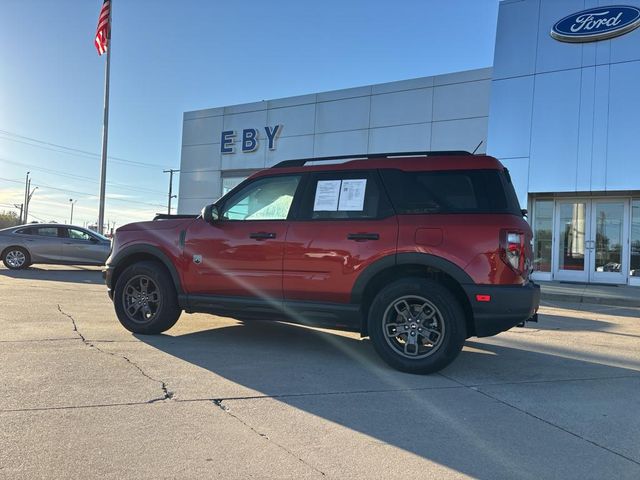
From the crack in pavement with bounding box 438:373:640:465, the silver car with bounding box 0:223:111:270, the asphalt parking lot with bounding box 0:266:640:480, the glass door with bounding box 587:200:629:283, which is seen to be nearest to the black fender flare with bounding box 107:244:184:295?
the asphalt parking lot with bounding box 0:266:640:480

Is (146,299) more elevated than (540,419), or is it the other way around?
(146,299)

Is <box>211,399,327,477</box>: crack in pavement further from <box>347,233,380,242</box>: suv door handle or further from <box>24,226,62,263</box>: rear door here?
<box>24,226,62,263</box>: rear door

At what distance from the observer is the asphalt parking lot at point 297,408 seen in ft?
10.1

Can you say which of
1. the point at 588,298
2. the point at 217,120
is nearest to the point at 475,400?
the point at 588,298

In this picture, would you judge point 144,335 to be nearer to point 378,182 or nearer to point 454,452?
point 378,182

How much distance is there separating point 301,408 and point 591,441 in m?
2.01

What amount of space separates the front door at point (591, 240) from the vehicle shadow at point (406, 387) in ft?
37.5

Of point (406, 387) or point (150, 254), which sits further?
point (150, 254)

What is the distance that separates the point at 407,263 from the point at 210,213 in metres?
2.33

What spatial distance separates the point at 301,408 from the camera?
400cm

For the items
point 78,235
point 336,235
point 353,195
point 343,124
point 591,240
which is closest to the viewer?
point 336,235

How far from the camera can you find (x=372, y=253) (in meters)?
A: 5.16

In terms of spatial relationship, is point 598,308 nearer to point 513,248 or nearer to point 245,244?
point 513,248

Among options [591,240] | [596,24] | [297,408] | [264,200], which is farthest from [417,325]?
[596,24]
